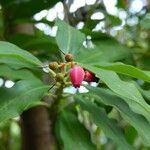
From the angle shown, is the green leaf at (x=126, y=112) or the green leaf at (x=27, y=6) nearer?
the green leaf at (x=126, y=112)

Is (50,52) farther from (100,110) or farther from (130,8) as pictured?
(130,8)

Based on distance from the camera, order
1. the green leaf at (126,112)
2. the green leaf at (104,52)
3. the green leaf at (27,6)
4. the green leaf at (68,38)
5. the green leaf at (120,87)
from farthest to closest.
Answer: the green leaf at (27,6) → the green leaf at (104,52) → the green leaf at (68,38) → the green leaf at (126,112) → the green leaf at (120,87)

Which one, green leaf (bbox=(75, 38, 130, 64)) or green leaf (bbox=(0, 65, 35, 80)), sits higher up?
green leaf (bbox=(0, 65, 35, 80))

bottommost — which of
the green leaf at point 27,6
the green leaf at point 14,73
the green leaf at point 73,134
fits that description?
the green leaf at point 73,134

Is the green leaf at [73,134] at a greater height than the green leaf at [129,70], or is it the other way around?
the green leaf at [129,70]

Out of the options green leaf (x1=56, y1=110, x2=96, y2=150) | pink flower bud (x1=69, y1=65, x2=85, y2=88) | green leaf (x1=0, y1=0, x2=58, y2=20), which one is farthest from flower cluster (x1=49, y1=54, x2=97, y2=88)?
green leaf (x1=0, y1=0, x2=58, y2=20)

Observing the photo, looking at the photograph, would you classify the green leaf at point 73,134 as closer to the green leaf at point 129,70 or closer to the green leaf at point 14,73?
the green leaf at point 14,73

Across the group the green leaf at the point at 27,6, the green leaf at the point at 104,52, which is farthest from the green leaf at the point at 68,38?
the green leaf at the point at 27,6

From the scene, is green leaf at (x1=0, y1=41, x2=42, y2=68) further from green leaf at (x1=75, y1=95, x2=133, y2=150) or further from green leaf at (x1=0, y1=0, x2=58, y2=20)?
green leaf at (x1=0, y1=0, x2=58, y2=20)
